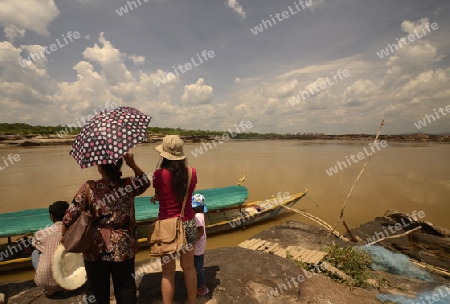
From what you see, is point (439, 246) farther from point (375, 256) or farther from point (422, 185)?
point (422, 185)

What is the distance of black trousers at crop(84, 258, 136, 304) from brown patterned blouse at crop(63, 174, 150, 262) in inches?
4.6

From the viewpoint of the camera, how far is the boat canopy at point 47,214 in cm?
549

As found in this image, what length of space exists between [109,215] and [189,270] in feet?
3.67

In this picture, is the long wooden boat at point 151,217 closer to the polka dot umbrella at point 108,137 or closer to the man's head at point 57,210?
the man's head at point 57,210

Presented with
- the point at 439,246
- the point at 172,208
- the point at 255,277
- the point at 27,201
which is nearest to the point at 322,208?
the point at 439,246

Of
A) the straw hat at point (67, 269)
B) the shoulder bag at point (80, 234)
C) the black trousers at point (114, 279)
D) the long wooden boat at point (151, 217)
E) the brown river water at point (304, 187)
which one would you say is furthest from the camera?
the brown river water at point (304, 187)

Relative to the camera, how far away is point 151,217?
6.61m

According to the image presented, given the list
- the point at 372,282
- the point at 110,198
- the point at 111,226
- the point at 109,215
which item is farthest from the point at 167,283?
the point at 372,282

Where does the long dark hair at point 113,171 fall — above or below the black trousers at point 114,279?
above

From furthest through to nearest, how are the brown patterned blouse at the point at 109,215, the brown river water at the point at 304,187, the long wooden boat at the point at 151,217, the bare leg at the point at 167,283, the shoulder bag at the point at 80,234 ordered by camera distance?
the brown river water at the point at 304,187 < the long wooden boat at the point at 151,217 < the bare leg at the point at 167,283 < the brown patterned blouse at the point at 109,215 < the shoulder bag at the point at 80,234

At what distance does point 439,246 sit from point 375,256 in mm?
3158

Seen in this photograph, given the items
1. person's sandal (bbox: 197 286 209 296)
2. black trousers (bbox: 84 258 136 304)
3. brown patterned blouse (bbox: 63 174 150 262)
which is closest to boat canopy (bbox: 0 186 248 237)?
person's sandal (bbox: 197 286 209 296)

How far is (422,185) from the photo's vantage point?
46.2 ft

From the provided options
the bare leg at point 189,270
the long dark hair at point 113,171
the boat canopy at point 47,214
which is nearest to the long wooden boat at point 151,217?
the boat canopy at point 47,214
